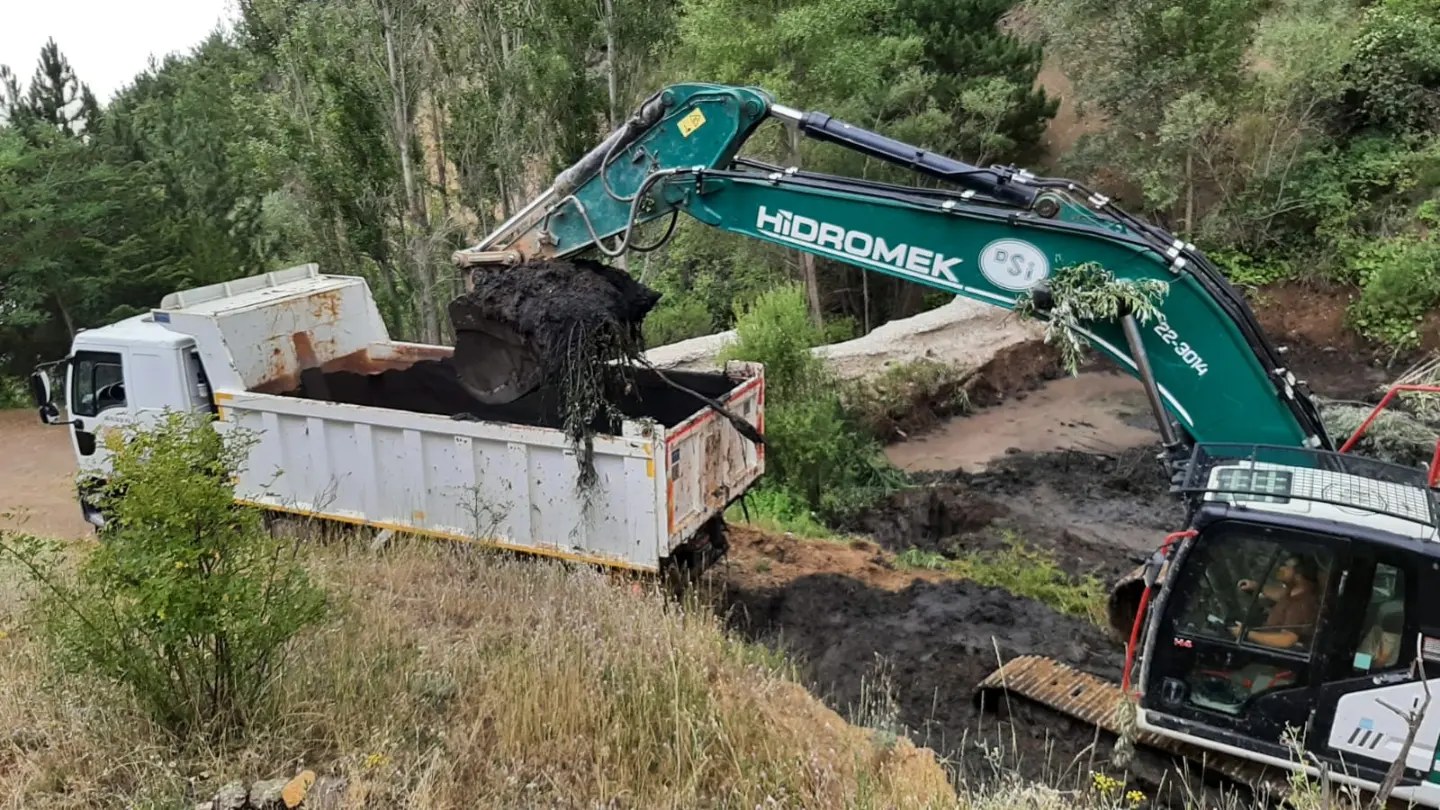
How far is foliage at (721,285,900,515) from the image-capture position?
35.5ft

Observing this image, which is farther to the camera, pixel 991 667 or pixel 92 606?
pixel 991 667

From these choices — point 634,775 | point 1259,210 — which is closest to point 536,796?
point 634,775

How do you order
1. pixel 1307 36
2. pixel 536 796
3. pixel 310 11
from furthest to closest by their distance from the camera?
1. pixel 1307 36
2. pixel 310 11
3. pixel 536 796

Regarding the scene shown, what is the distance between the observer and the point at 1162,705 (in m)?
5.09

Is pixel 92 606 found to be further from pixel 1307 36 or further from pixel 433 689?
pixel 1307 36

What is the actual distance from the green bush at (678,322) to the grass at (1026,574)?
10.1 m

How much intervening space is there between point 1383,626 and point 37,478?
1536cm

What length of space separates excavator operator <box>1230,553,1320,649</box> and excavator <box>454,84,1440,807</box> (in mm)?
10

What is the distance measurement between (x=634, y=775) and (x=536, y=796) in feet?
1.31

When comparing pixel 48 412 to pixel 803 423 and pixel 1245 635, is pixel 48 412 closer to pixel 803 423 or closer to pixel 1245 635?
pixel 803 423

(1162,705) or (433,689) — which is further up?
(433,689)

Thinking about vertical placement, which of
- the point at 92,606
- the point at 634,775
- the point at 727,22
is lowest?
the point at 634,775

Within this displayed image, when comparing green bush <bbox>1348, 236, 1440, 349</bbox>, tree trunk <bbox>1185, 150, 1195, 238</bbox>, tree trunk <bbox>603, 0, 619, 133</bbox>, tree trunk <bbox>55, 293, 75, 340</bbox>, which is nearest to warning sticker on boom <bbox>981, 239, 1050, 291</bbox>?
tree trunk <bbox>603, 0, 619, 133</bbox>

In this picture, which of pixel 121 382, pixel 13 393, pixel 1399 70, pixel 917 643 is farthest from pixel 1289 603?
pixel 13 393
